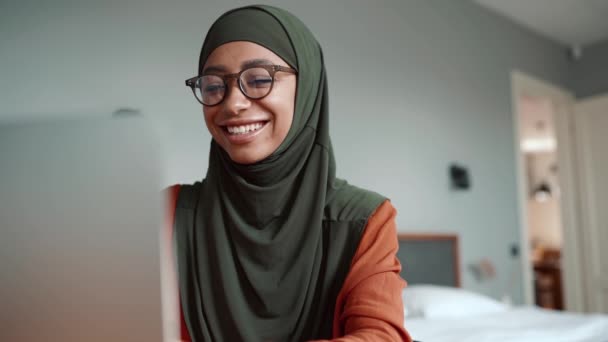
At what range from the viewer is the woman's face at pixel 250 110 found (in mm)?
796

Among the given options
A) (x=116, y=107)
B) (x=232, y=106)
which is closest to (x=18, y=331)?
(x=232, y=106)

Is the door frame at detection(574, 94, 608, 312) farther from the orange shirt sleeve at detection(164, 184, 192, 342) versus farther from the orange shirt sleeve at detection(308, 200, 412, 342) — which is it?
the orange shirt sleeve at detection(164, 184, 192, 342)

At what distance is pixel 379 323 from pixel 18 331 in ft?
1.43

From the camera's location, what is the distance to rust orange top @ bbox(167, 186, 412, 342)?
0.73 m

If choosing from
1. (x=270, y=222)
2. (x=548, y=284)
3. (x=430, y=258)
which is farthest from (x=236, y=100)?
(x=548, y=284)

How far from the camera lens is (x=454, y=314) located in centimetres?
196

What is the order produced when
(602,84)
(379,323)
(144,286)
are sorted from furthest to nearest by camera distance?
(602,84), (379,323), (144,286)

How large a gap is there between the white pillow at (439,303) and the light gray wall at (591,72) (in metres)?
2.64

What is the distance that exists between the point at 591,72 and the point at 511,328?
303 centimetres

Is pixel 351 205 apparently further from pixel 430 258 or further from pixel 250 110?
pixel 430 258

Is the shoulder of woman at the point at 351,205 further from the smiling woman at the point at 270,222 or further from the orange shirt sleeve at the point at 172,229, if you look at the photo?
the orange shirt sleeve at the point at 172,229

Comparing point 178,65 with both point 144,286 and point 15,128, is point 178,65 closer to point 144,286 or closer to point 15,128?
point 15,128

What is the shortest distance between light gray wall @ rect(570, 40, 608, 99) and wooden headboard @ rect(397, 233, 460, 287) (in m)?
2.27

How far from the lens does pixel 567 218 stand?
405 cm
